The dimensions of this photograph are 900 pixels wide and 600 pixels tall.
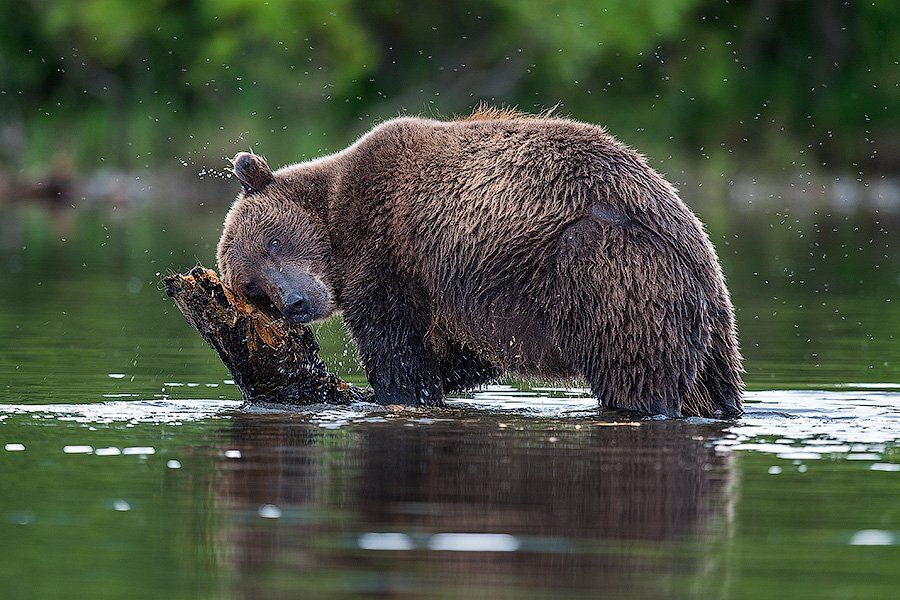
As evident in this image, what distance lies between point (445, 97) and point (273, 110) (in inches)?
187

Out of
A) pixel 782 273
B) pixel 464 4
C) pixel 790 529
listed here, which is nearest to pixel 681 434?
pixel 790 529

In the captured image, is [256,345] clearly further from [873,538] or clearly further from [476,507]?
[873,538]

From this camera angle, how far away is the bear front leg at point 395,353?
9.81 m

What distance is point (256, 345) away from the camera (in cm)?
986

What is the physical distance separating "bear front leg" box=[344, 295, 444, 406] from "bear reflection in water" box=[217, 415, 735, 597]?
864 mm

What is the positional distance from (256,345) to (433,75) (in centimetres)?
3669

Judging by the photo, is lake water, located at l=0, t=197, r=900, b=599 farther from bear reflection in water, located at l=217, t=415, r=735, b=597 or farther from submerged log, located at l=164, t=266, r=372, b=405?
submerged log, located at l=164, t=266, r=372, b=405

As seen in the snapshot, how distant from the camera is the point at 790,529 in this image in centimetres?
631

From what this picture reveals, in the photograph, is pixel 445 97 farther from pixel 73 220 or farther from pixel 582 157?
pixel 582 157

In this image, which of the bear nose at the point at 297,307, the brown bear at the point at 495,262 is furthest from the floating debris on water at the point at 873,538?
the bear nose at the point at 297,307

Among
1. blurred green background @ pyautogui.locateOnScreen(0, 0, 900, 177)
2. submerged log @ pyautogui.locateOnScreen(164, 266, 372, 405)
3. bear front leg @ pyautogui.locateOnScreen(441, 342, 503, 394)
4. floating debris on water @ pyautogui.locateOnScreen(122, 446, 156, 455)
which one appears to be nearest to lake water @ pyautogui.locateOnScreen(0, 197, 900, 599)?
floating debris on water @ pyautogui.locateOnScreen(122, 446, 156, 455)

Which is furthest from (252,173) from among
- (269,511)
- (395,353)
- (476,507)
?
(476,507)

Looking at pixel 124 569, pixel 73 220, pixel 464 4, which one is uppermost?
pixel 464 4

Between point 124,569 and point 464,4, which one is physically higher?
point 464,4
